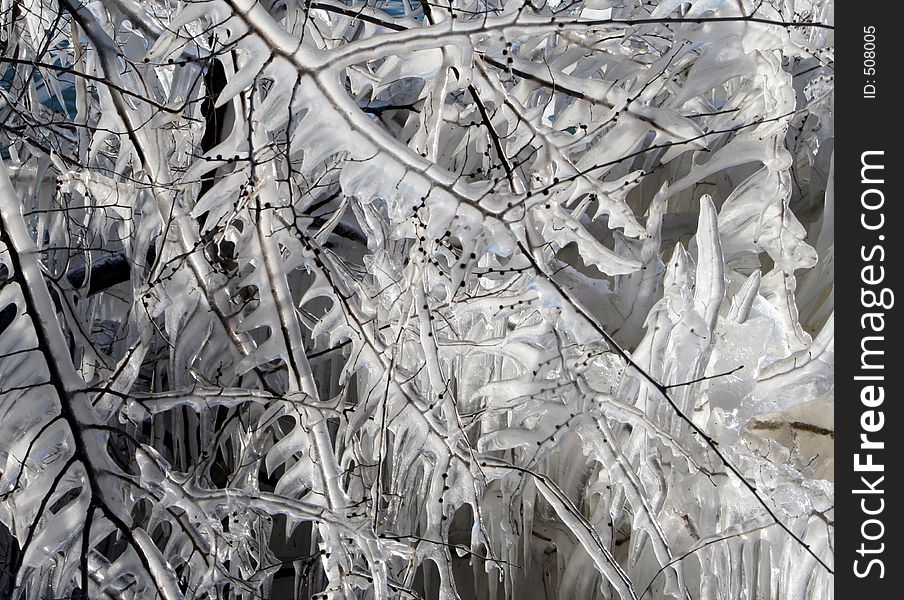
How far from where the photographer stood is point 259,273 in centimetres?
147

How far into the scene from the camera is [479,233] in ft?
4.16

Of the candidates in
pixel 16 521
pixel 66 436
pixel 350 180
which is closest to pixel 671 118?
pixel 350 180

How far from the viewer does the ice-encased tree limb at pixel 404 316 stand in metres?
1.25

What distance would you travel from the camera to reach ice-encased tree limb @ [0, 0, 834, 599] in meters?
1.25

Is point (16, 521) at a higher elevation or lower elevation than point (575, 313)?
lower

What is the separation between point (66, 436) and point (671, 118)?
1155 millimetres

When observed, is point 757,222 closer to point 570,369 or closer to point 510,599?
point 570,369

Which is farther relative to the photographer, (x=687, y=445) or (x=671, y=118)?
(x=687, y=445)


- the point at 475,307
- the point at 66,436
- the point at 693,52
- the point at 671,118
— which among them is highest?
the point at 693,52

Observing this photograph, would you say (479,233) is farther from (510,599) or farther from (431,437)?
(510,599)

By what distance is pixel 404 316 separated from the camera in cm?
140
